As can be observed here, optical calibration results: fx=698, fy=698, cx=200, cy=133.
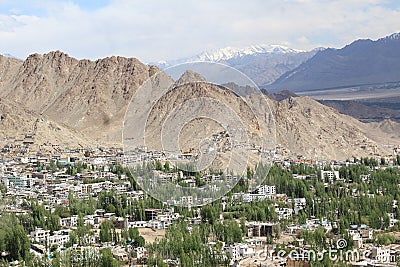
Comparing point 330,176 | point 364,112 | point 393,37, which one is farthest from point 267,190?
point 393,37

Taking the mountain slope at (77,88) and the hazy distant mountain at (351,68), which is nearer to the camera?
the mountain slope at (77,88)

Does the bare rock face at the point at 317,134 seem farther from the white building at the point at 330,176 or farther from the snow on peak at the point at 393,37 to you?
the snow on peak at the point at 393,37

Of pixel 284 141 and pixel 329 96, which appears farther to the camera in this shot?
pixel 329 96

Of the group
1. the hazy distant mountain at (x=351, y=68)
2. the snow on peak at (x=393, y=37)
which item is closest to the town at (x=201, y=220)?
the hazy distant mountain at (x=351, y=68)

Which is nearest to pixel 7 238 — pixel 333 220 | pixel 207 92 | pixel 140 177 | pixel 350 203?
pixel 140 177

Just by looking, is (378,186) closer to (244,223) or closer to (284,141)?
(244,223)

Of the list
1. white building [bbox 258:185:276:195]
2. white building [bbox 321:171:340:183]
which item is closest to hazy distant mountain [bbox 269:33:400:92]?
white building [bbox 321:171:340:183]

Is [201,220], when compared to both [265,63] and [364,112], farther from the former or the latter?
[265,63]

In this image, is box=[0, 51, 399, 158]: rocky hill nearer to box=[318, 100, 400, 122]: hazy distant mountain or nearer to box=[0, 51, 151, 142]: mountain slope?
box=[0, 51, 151, 142]: mountain slope
